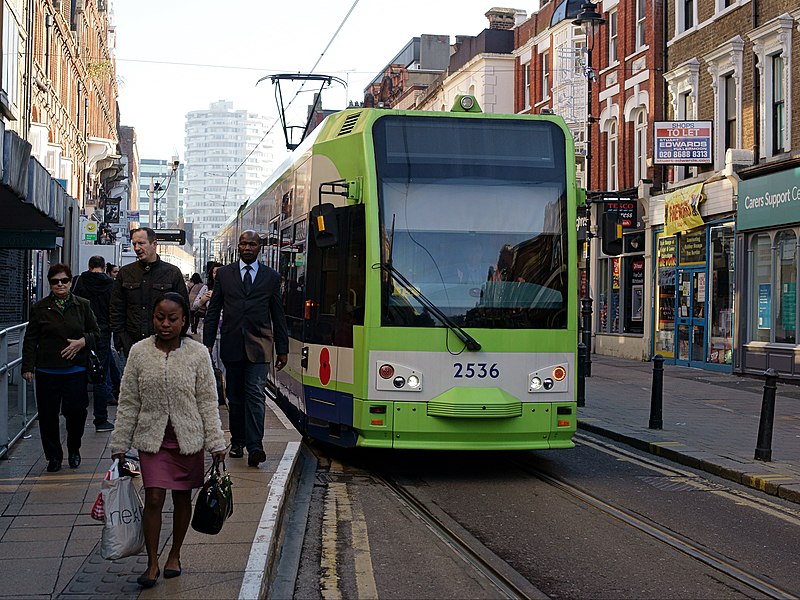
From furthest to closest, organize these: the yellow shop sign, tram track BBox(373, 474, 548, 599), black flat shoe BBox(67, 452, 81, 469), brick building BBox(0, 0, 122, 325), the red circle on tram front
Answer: the yellow shop sign
brick building BBox(0, 0, 122, 325)
the red circle on tram front
black flat shoe BBox(67, 452, 81, 469)
tram track BBox(373, 474, 548, 599)

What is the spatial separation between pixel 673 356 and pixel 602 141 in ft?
28.0

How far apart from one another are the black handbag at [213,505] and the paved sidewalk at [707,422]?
5642mm

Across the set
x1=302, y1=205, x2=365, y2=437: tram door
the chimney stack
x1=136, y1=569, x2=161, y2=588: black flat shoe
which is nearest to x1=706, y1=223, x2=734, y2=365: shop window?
x1=302, y1=205, x2=365, y2=437: tram door

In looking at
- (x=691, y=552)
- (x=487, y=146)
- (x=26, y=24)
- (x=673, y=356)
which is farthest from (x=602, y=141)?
(x=691, y=552)

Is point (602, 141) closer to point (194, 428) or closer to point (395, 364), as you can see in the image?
point (395, 364)

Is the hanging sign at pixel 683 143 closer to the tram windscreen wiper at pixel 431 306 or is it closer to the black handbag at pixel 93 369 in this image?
the tram windscreen wiper at pixel 431 306

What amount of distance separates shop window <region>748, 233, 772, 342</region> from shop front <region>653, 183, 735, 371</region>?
40.4 inches

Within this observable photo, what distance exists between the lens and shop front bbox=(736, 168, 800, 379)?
2109 cm

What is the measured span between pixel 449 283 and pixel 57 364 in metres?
3.39

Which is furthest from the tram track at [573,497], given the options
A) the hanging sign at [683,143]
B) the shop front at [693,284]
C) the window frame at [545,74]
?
the window frame at [545,74]

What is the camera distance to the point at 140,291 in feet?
32.4

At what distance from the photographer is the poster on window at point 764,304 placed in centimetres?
2228

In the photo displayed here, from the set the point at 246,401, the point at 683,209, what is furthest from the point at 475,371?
the point at 683,209

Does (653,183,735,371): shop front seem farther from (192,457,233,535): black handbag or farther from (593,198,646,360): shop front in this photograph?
(192,457,233,535): black handbag
